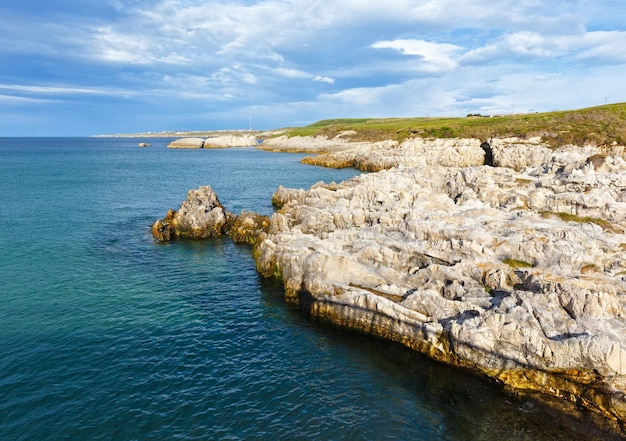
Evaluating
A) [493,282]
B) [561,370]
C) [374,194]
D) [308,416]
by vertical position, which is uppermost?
[374,194]

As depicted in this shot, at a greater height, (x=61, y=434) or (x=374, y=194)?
(x=374, y=194)

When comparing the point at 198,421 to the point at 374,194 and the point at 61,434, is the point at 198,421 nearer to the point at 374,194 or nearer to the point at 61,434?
the point at 61,434

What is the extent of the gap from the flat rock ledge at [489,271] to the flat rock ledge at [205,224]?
6.33 meters

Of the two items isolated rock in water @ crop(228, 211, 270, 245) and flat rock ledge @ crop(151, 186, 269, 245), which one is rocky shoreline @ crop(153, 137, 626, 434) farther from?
flat rock ledge @ crop(151, 186, 269, 245)

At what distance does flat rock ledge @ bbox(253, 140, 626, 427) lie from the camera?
22.6 meters

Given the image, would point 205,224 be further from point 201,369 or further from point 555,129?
point 555,129

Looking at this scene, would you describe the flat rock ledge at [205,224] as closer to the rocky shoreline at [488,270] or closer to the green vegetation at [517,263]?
the rocky shoreline at [488,270]

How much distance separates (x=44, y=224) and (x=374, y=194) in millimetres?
47707

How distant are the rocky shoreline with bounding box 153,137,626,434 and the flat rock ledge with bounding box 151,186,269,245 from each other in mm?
1917

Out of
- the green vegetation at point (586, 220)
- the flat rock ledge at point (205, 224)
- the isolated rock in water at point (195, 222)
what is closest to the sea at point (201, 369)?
the flat rock ledge at point (205, 224)

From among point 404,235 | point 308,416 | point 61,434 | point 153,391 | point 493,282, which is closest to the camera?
point 61,434

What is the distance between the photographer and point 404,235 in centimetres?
3675

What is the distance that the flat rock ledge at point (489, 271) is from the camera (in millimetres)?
22641

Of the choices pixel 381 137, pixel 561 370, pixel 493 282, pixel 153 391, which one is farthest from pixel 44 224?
pixel 381 137
